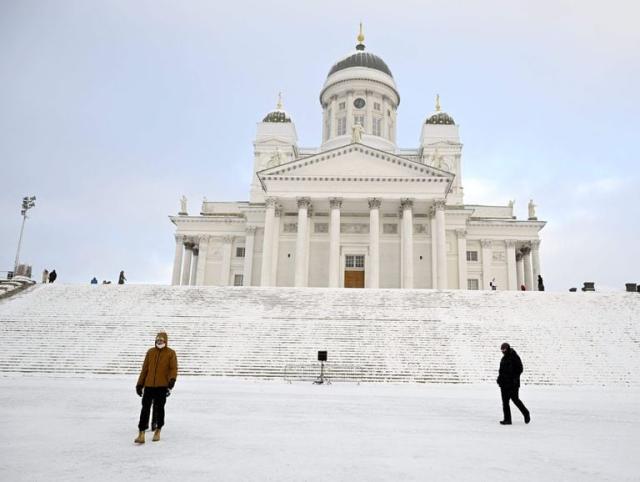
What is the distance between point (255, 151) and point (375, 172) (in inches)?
730

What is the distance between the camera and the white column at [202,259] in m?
44.3

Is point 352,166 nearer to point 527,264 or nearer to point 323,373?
point 527,264

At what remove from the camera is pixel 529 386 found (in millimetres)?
15523

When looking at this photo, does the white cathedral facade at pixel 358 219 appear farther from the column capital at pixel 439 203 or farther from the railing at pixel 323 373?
the railing at pixel 323 373

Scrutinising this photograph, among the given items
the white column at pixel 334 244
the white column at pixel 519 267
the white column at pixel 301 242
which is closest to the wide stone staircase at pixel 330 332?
the white column at pixel 301 242

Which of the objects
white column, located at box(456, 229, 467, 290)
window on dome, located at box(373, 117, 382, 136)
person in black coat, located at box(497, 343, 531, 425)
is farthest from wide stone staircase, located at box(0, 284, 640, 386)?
window on dome, located at box(373, 117, 382, 136)

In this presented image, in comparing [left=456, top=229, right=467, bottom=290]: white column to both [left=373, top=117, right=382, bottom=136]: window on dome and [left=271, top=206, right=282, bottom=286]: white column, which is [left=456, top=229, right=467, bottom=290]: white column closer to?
[left=373, top=117, right=382, bottom=136]: window on dome

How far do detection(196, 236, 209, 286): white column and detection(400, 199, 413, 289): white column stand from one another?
65.1 ft

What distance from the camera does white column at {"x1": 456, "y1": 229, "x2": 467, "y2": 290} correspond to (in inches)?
1594

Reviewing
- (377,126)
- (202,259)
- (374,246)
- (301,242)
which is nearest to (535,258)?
(374,246)

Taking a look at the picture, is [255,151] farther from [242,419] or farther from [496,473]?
[496,473]

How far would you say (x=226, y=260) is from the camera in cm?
4478

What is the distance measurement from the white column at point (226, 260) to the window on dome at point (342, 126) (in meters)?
16.8

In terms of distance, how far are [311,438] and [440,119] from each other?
49.4 m
